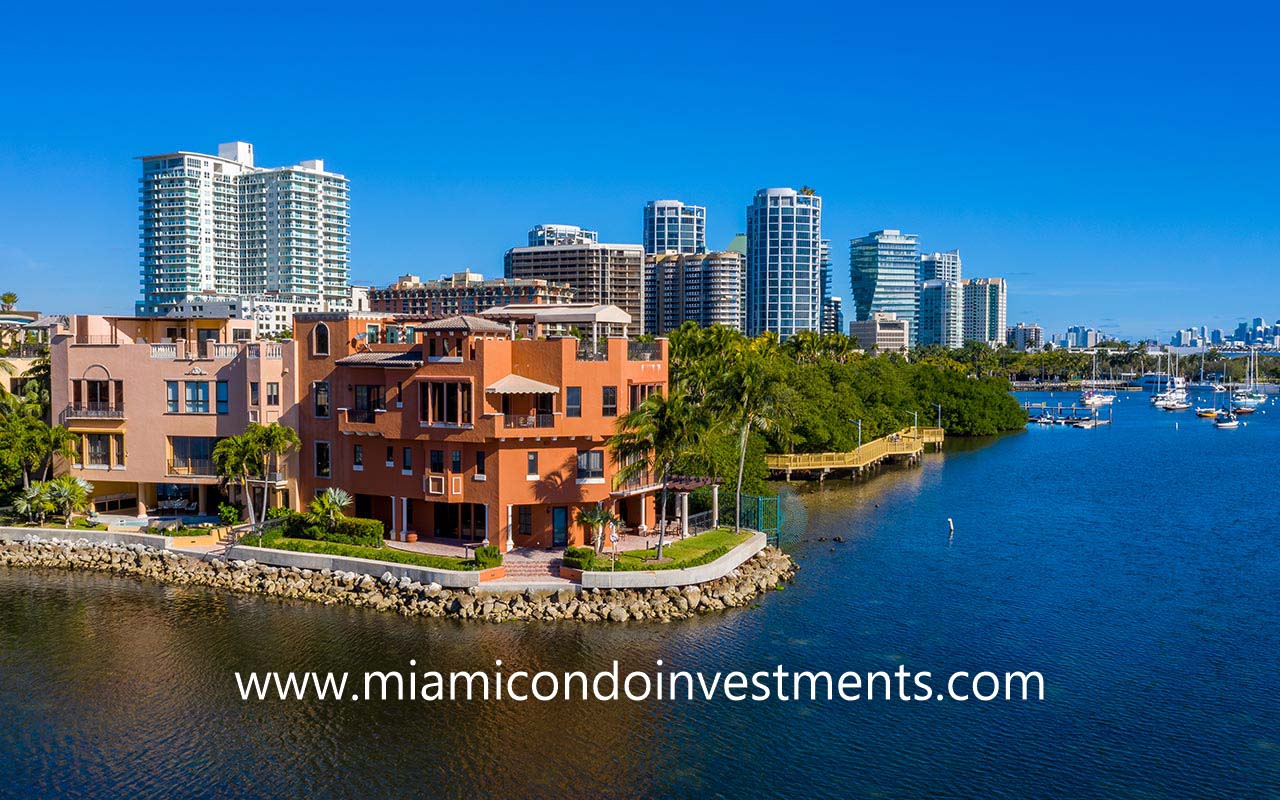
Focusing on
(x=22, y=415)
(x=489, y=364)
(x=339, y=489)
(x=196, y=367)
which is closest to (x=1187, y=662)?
(x=489, y=364)

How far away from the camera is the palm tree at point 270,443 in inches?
Answer: 2018

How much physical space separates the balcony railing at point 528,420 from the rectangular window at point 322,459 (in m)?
12.3

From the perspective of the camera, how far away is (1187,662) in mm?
38031

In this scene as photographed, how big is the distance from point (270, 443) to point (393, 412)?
7.26m

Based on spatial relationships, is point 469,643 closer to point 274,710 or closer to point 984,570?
point 274,710

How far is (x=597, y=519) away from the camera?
45.5 m

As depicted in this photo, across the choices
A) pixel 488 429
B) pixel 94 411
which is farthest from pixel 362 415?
pixel 94 411

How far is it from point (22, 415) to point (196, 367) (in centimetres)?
1070

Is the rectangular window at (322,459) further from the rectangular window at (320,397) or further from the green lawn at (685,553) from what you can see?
the green lawn at (685,553)

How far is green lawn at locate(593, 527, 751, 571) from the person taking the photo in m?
44.0

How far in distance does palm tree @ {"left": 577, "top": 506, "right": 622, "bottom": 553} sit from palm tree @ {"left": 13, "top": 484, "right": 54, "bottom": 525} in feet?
97.1

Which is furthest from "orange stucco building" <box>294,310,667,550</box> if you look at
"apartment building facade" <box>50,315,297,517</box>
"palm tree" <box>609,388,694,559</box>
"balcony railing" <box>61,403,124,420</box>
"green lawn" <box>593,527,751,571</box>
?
"balcony railing" <box>61,403,124,420</box>

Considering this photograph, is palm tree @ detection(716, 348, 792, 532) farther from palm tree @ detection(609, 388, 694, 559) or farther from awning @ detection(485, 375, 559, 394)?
awning @ detection(485, 375, 559, 394)

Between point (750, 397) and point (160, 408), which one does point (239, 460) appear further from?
point (750, 397)
